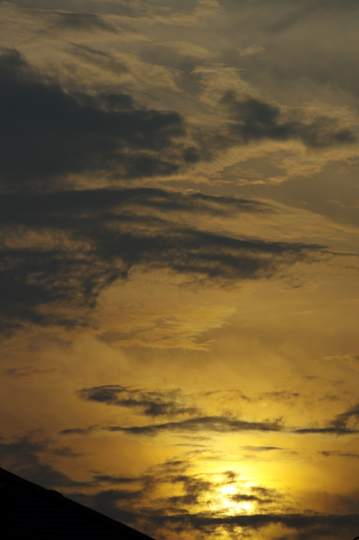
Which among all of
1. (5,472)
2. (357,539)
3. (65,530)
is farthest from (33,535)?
(357,539)

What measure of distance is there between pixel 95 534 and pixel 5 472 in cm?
444

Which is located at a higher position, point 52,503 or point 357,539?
point 52,503

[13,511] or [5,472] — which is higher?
[5,472]

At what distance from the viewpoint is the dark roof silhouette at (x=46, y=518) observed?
61.7 feet

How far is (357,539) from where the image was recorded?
786 inches

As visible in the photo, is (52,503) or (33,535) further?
(52,503)

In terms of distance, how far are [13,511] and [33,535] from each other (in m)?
1.31

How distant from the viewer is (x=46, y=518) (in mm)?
19375

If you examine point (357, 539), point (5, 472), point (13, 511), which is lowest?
point (357, 539)

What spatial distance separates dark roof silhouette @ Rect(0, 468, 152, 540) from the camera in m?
18.8

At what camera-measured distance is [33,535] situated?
1866cm

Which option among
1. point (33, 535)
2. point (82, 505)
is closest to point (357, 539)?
point (82, 505)

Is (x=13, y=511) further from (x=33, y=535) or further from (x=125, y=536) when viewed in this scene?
(x=125, y=536)

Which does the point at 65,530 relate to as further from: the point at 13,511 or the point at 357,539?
the point at 357,539
